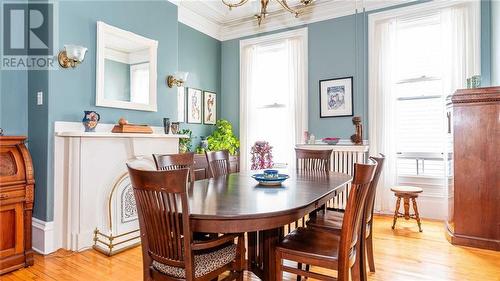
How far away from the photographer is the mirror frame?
324cm

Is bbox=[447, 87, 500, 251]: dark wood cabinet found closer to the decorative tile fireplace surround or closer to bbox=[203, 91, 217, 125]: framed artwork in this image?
the decorative tile fireplace surround

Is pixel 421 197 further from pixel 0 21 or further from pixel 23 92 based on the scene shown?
pixel 0 21

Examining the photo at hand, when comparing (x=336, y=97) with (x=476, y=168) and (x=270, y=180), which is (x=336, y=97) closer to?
(x=476, y=168)

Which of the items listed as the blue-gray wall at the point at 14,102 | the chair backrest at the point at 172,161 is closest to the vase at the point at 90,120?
the blue-gray wall at the point at 14,102

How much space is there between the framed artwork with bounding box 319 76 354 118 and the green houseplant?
1.60 meters

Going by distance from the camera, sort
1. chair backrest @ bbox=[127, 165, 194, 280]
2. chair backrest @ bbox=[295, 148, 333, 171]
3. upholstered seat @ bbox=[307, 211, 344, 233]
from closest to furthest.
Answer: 1. chair backrest @ bbox=[127, 165, 194, 280]
2. upholstered seat @ bbox=[307, 211, 344, 233]
3. chair backrest @ bbox=[295, 148, 333, 171]

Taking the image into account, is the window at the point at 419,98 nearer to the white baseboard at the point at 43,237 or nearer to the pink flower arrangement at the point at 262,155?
the pink flower arrangement at the point at 262,155

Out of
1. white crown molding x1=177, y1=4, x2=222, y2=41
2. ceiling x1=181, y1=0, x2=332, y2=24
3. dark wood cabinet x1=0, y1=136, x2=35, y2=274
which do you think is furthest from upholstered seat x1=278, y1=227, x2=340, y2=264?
white crown molding x1=177, y1=4, x2=222, y2=41

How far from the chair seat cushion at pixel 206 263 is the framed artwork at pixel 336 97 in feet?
11.1

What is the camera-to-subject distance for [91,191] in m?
3.04

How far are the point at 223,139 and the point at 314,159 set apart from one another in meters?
2.19

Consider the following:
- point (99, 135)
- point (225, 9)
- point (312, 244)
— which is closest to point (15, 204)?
point (99, 135)

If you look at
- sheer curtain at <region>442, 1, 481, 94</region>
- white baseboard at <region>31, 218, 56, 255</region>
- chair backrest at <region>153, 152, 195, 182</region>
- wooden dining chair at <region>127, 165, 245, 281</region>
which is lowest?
white baseboard at <region>31, 218, 56, 255</region>

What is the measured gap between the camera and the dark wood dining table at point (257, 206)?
54.7 inches
